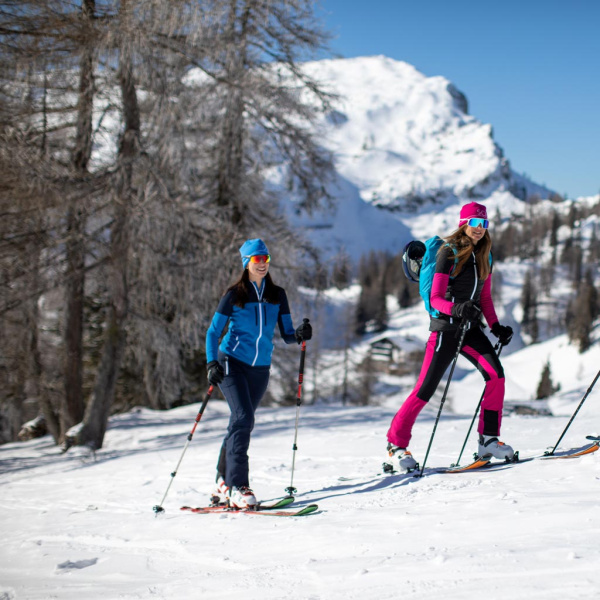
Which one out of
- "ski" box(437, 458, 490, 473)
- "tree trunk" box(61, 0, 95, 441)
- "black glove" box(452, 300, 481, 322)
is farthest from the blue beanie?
"tree trunk" box(61, 0, 95, 441)

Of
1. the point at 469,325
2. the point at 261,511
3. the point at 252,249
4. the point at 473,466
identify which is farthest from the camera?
the point at 252,249

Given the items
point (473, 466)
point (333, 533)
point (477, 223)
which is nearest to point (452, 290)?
point (477, 223)

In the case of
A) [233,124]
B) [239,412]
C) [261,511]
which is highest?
[233,124]

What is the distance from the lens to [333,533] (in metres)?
3.87

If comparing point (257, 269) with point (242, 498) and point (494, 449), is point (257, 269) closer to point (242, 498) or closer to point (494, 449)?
point (242, 498)

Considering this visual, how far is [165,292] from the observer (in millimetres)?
11328

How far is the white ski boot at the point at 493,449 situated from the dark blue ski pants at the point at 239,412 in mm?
1997

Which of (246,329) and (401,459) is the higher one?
(246,329)

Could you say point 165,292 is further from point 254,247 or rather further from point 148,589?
point 148,589

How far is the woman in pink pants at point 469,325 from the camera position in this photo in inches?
191

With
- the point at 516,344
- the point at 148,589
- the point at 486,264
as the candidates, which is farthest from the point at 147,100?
the point at 516,344

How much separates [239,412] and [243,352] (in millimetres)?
505

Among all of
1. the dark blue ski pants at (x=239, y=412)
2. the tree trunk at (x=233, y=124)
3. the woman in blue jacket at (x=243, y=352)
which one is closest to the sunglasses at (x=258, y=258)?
the woman in blue jacket at (x=243, y=352)

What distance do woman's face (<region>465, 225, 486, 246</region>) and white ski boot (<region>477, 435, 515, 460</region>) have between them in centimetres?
171
